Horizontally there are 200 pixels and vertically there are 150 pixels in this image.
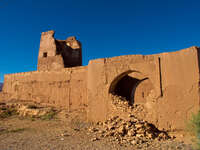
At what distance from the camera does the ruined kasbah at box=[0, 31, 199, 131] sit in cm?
670

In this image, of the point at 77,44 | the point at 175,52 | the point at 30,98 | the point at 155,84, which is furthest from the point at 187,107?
the point at 77,44

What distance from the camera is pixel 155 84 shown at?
7.27 metres

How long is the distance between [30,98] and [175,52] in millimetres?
10294

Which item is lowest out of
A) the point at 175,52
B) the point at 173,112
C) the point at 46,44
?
the point at 173,112

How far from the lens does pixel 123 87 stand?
11.0 m

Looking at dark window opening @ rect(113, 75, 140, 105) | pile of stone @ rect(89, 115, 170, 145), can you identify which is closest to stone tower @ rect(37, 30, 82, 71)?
dark window opening @ rect(113, 75, 140, 105)

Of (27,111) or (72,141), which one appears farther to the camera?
(27,111)

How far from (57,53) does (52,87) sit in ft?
12.7

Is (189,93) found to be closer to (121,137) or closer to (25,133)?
(121,137)

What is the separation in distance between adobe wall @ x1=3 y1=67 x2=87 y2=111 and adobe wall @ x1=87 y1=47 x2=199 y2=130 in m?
2.44

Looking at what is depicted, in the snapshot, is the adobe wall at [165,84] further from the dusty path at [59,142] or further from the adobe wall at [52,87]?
the adobe wall at [52,87]

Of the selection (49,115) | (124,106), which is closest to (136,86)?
(124,106)

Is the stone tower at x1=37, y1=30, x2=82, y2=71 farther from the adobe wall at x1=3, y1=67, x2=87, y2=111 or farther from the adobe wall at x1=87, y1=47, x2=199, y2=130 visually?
the adobe wall at x1=87, y1=47, x2=199, y2=130

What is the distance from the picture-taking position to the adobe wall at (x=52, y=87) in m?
10.6
